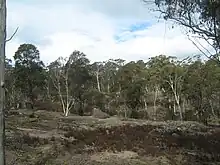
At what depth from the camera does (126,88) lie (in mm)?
56000

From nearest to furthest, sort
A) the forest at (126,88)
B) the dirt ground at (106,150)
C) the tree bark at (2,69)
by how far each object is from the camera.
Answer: the tree bark at (2,69), the dirt ground at (106,150), the forest at (126,88)

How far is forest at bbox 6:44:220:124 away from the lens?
157 feet

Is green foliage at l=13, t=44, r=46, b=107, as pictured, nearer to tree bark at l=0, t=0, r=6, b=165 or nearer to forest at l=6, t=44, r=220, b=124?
forest at l=6, t=44, r=220, b=124

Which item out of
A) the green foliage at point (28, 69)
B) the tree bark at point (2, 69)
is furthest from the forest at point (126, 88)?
the tree bark at point (2, 69)

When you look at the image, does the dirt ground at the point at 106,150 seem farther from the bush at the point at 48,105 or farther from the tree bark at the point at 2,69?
the bush at the point at 48,105

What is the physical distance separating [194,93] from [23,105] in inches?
1063

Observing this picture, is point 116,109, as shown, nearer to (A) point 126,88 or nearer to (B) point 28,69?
(A) point 126,88

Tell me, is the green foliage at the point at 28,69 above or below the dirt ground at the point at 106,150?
above

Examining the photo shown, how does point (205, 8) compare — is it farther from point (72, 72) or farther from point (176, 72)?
point (72, 72)

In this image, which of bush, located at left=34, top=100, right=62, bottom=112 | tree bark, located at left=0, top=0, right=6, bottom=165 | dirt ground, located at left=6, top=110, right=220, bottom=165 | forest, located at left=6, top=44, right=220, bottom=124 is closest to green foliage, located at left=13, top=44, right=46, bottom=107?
forest, located at left=6, top=44, right=220, bottom=124

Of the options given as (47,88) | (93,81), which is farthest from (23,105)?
(93,81)

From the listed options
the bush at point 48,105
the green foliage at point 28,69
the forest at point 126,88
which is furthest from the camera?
the bush at point 48,105

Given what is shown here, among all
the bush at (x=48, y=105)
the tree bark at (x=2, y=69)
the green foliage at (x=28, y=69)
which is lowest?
the tree bark at (x=2, y=69)

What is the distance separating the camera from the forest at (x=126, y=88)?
47.9 metres
